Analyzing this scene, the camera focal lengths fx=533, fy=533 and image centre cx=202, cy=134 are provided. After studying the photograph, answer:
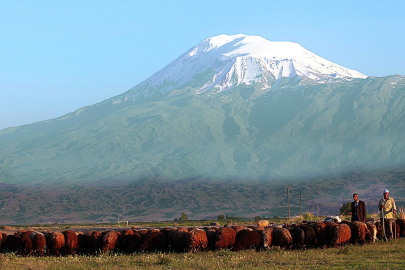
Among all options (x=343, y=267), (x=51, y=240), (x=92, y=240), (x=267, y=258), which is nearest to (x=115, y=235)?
(x=92, y=240)

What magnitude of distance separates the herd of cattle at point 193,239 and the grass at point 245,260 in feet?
2.12

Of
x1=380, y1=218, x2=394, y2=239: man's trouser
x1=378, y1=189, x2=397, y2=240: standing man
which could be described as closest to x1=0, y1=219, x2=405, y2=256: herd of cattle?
x1=380, y1=218, x2=394, y2=239: man's trouser

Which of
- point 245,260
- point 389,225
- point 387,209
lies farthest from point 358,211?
point 245,260

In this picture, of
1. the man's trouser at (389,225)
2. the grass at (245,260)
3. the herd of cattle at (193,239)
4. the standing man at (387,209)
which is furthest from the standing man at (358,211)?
the grass at (245,260)

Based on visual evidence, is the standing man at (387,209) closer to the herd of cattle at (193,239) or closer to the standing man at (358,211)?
the herd of cattle at (193,239)

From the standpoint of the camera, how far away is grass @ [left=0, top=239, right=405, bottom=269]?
16.0 m

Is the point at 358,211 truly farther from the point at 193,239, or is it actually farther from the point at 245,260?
the point at 193,239

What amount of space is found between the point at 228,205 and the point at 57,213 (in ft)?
179

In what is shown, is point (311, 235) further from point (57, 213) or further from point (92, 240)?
point (57, 213)

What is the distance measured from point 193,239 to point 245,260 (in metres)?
2.96

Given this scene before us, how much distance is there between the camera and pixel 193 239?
768 inches

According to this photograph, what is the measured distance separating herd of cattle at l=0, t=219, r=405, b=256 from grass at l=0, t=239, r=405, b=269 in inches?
25.4

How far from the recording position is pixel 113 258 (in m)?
18.2

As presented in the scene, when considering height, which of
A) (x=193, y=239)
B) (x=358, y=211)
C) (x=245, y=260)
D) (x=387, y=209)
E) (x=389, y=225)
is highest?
(x=387, y=209)
